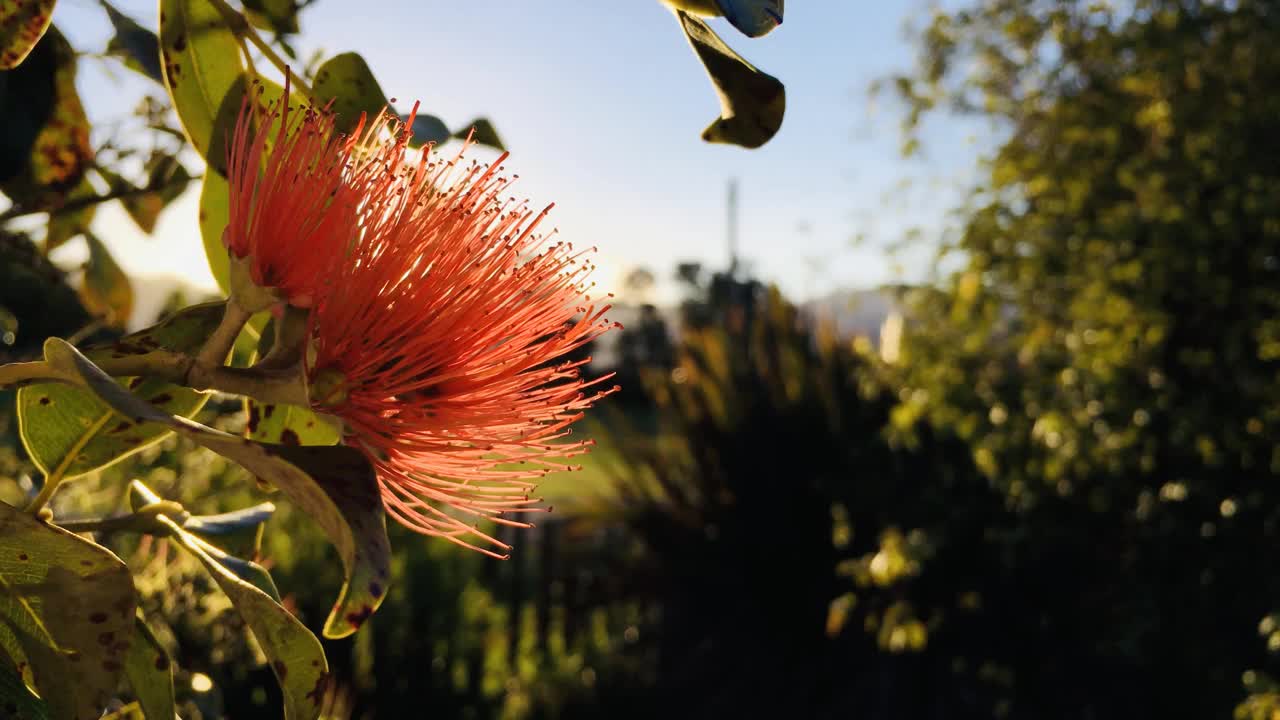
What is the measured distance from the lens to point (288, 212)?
2.19ft

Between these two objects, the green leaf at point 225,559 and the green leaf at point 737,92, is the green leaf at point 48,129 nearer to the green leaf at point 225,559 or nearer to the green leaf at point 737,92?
the green leaf at point 225,559

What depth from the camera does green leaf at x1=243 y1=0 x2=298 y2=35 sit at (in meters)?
0.92

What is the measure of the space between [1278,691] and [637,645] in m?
2.70

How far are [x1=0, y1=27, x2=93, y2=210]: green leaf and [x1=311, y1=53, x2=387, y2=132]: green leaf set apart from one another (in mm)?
289

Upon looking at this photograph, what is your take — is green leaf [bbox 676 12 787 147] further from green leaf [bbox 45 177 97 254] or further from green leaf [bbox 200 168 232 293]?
green leaf [bbox 45 177 97 254]

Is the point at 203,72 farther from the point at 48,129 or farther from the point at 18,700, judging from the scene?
the point at 18,700

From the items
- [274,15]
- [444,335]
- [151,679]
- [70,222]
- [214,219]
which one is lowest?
[151,679]

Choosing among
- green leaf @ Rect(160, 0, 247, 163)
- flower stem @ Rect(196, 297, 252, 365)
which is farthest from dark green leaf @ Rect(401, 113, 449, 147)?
flower stem @ Rect(196, 297, 252, 365)

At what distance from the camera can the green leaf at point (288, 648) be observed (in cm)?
61

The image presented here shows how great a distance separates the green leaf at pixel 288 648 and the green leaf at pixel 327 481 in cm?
10

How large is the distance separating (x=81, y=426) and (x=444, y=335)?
298 millimetres

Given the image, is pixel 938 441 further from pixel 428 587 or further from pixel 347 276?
pixel 347 276

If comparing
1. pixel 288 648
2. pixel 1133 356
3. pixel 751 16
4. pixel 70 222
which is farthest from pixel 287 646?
pixel 1133 356

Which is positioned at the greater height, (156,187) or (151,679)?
(156,187)
